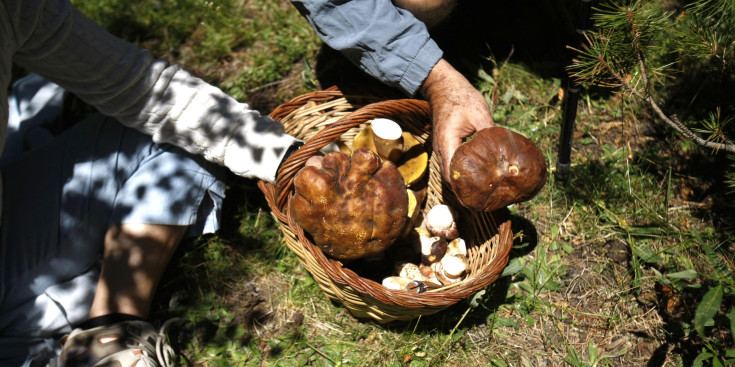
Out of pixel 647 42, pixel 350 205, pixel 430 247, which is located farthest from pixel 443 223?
pixel 647 42

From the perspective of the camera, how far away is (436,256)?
2.44 metres

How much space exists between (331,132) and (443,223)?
2.37 feet

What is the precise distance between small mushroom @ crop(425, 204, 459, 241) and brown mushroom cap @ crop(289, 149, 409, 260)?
1.23 feet

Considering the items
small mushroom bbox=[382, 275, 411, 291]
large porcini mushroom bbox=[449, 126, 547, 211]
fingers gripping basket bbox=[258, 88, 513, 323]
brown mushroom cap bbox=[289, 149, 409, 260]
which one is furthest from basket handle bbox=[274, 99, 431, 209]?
small mushroom bbox=[382, 275, 411, 291]

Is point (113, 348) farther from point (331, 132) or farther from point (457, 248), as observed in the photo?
point (457, 248)

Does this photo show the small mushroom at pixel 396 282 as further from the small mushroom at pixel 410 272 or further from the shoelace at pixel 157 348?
the shoelace at pixel 157 348

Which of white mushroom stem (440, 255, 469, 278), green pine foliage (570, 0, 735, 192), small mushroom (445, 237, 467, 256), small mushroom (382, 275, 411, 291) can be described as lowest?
small mushroom (445, 237, 467, 256)

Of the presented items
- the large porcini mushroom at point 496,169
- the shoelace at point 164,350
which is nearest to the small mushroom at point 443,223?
the large porcini mushroom at point 496,169

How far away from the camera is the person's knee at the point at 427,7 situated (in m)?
2.66

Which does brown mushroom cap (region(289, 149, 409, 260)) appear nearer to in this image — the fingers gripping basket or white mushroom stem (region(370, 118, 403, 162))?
the fingers gripping basket

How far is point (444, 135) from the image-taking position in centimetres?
214

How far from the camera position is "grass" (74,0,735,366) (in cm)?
243

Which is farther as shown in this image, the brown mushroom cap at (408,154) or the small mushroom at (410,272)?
the brown mushroom cap at (408,154)

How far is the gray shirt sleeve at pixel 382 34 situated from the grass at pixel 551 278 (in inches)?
38.6
